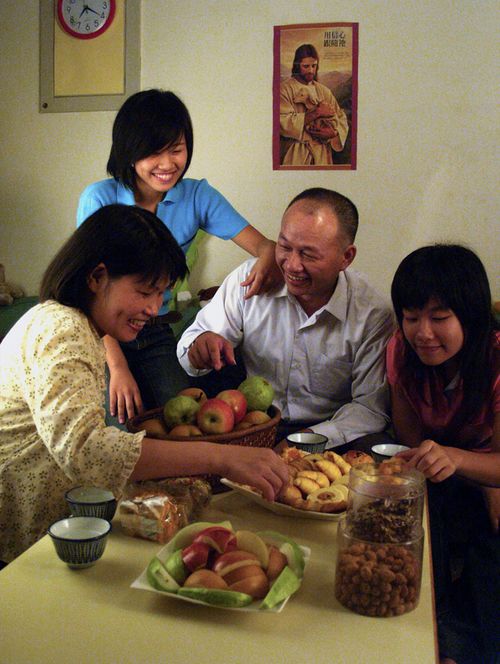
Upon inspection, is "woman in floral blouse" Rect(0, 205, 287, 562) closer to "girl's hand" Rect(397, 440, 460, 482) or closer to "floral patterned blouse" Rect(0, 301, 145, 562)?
"floral patterned blouse" Rect(0, 301, 145, 562)

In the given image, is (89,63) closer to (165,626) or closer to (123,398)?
(123,398)

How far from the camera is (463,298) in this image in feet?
5.63

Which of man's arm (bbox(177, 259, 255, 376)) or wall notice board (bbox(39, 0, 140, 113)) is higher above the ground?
wall notice board (bbox(39, 0, 140, 113))

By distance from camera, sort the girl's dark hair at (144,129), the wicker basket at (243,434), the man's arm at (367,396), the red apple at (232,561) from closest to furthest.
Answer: the red apple at (232,561) → the wicker basket at (243,434) → the man's arm at (367,396) → the girl's dark hair at (144,129)

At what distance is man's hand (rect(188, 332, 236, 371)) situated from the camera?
1.87 meters

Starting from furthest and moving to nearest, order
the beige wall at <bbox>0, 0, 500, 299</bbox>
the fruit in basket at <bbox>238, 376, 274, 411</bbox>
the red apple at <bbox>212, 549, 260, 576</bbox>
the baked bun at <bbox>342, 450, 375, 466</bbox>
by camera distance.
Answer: the beige wall at <bbox>0, 0, 500, 299</bbox> < the fruit in basket at <bbox>238, 376, 274, 411</bbox> < the baked bun at <bbox>342, 450, 375, 466</bbox> < the red apple at <bbox>212, 549, 260, 576</bbox>

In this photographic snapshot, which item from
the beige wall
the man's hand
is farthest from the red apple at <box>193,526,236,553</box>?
the beige wall

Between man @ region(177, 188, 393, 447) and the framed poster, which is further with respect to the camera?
the framed poster

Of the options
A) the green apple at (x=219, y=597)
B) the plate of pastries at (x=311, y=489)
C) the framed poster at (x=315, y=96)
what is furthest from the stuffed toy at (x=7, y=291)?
the green apple at (x=219, y=597)

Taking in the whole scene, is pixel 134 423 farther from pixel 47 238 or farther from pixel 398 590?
pixel 47 238

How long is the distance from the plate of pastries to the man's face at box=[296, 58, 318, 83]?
7.12 ft

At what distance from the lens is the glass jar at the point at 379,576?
91 cm

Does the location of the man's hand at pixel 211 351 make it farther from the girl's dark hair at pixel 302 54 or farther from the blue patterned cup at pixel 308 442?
the girl's dark hair at pixel 302 54

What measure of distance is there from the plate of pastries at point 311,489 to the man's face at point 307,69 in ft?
7.12
